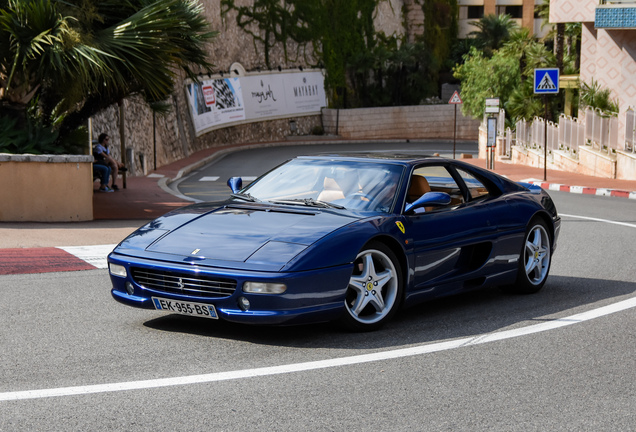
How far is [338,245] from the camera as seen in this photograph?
20.7 feet

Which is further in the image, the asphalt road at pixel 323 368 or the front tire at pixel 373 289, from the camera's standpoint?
the front tire at pixel 373 289

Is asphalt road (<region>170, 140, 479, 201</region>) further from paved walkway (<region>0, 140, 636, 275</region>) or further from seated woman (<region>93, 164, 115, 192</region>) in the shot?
seated woman (<region>93, 164, 115, 192</region>)

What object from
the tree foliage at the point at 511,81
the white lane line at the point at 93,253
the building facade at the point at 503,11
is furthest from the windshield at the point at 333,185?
Result: the building facade at the point at 503,11

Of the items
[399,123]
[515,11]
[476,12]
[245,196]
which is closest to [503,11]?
[515,11]

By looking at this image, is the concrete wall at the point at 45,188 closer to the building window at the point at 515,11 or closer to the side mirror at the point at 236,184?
the side mirror at the point at 236,184

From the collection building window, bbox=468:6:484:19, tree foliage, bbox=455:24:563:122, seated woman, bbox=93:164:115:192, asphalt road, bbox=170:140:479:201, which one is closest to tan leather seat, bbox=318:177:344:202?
asphalt road, bbox=170:140:479:201

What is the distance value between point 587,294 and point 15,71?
10.9 metres

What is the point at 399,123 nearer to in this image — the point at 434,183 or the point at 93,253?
the point at 93,253

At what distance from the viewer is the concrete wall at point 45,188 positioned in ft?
47.8

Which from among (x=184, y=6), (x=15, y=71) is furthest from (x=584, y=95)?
(x=15, y=71)

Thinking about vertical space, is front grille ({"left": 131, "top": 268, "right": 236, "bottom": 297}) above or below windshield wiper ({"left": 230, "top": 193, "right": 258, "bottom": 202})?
below

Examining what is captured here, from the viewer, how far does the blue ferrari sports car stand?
20.0 feet

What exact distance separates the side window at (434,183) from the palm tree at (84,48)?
805cm

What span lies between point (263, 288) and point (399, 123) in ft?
185
